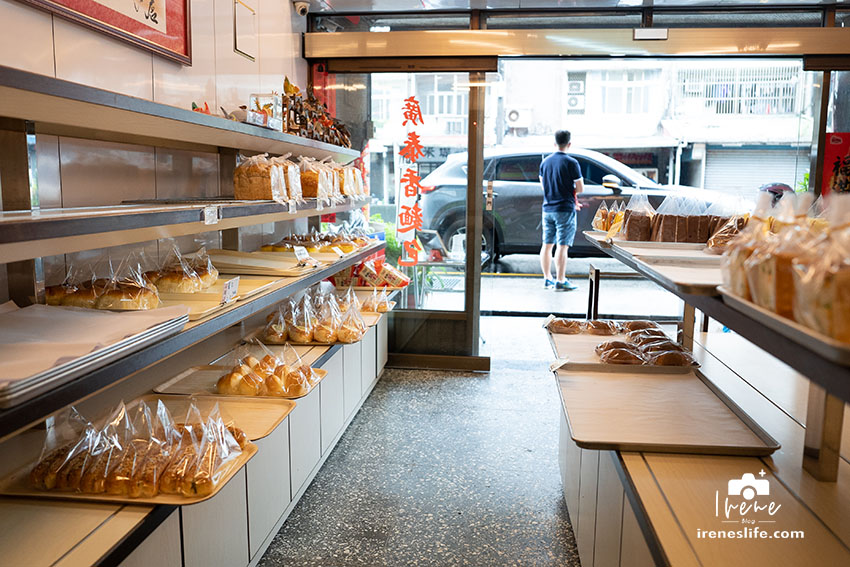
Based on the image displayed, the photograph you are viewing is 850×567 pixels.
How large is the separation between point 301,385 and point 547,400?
212cm

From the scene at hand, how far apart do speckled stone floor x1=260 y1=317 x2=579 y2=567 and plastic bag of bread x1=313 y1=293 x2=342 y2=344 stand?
0.58 metres

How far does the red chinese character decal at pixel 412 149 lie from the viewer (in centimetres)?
475

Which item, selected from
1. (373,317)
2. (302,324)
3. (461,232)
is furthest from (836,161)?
(302,324)

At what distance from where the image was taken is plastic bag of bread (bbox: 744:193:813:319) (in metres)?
0.93

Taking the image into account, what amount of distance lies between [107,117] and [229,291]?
667mm

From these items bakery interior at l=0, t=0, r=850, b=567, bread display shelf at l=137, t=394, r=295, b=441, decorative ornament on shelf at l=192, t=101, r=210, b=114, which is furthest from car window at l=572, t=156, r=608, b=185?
bread display shelf at l=137, t=394, r=295, b=441

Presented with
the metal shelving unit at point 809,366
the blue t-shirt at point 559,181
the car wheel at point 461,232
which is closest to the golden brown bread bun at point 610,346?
the metal shelving unit at point 809,366

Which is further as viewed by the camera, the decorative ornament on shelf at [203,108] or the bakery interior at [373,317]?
the decorative ornament on shelf at [203,108]

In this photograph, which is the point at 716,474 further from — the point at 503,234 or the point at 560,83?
the point at 560,83

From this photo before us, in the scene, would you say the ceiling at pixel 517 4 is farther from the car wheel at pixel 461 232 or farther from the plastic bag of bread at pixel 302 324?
the plastic bag of bread at pixel 302 324

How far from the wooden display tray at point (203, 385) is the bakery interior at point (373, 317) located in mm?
21

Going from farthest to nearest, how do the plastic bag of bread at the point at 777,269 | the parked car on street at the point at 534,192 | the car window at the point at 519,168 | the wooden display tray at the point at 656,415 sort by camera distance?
1. the car window at the point at 519,168
2. the parked car on street at the point at 534,192
3. the wooden display tray at the point at 656,415
4. the plastic bag of bread at the point at 777,269

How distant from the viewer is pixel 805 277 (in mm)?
844

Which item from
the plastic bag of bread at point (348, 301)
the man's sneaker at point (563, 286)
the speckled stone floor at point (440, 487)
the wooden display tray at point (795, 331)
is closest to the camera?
the wooden display tray at point (795, 331)
